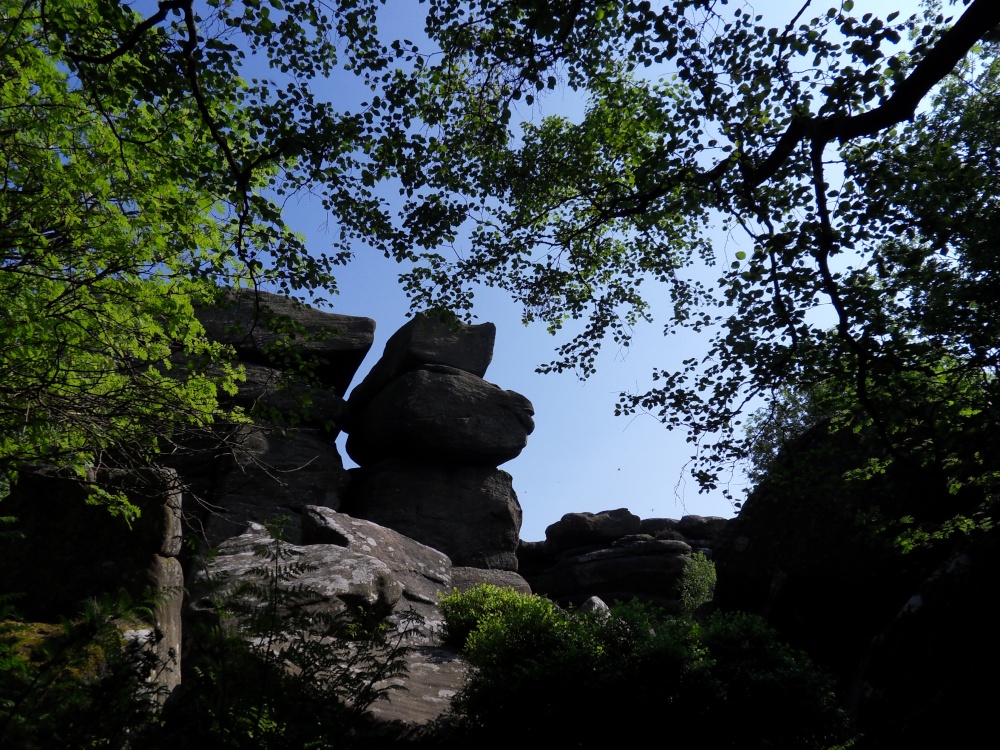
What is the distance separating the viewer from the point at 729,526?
43.7 feet

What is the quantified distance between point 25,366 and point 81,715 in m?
4.99

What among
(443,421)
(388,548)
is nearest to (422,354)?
(443,421)

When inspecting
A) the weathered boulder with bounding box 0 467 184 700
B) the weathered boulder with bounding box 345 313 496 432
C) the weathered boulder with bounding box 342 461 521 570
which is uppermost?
the weathered boulder with bounding box 345 313 496 432

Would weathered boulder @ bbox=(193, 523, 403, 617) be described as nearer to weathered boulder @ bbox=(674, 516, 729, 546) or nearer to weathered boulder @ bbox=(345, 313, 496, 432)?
weathered boulder @ bbox=(345, 313, 496, 432)

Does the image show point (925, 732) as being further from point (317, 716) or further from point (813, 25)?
point (813, 25)

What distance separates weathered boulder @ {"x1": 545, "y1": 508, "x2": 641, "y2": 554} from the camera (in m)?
33.8

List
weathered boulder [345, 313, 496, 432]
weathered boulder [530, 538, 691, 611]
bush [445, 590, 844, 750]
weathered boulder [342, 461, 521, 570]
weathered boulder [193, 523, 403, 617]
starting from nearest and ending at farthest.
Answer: bush [445, 590, 844, 750]
weathered boulder [193, 523, 403, 617]
weathered boulder [342, 461, 521, 570]
weathered boulder [345, 313, 496, 432]
weathered boulder [530, 538, 691, 611]

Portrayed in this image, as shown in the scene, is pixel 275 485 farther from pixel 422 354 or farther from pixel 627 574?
pixel 627 574

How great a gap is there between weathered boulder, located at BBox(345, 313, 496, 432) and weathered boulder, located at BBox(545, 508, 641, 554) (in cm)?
982

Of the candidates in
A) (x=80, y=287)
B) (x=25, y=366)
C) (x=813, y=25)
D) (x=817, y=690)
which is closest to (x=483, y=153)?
(x=813, y=25)

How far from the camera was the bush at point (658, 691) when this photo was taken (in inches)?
275

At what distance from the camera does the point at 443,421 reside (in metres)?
25.3

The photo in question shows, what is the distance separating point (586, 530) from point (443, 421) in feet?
37.9

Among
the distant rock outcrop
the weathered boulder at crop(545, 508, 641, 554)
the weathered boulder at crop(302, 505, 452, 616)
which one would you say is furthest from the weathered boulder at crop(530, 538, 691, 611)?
the weathered boulder at crop(302, 505, 452, 616)
